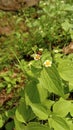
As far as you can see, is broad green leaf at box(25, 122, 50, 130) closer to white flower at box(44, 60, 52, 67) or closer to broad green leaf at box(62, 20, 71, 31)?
white flower at box(44, 60, 52, 67)

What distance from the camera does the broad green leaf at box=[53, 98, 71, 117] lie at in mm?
1998

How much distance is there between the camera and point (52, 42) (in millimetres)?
4117

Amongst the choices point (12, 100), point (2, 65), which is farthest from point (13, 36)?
point (12, 100)

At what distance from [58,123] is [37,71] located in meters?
0.36

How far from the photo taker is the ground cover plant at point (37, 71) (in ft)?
6.28

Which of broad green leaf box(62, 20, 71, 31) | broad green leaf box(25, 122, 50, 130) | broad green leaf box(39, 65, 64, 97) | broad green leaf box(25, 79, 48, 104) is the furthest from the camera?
broad green leaf box(62, 20, 71, 31)

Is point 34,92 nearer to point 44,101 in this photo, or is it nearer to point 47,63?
point 44,101

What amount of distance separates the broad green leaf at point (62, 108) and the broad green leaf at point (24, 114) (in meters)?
0.18


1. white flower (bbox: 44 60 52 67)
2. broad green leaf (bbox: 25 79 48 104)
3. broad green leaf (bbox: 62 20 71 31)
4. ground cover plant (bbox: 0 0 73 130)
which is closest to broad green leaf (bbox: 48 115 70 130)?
ground cover plant (bbox: 0 0 73 130)

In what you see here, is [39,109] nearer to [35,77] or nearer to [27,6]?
[35,77]

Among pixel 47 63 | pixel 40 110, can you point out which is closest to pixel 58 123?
pixel 40 110

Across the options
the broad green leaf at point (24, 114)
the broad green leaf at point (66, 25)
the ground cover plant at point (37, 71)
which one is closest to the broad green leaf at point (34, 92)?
the ground cover plant at point (37, 71)

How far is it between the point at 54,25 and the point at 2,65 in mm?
927

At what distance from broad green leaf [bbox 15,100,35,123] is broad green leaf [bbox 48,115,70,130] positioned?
212mm
